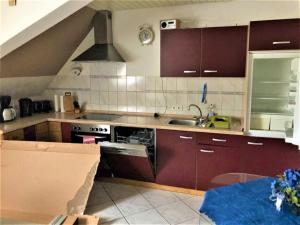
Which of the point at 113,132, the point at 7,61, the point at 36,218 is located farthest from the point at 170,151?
the point at 7,61

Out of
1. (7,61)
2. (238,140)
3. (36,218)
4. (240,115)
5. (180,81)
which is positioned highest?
(7,61)

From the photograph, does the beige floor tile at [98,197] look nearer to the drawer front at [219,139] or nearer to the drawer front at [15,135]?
the drawer front at [15,135]

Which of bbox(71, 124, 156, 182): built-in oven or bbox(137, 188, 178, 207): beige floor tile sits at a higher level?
bbox(71, 124, 156, 182): built-in oven

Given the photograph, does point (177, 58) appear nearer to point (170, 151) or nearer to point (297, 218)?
point (170, 151)

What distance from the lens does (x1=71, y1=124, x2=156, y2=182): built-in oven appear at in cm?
290

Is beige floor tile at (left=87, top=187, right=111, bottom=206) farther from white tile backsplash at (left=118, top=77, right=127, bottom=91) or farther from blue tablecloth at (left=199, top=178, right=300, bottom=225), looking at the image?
blue tablecloth at (left=199, top=178, right=300, bottom=225)

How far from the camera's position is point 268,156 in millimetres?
2594

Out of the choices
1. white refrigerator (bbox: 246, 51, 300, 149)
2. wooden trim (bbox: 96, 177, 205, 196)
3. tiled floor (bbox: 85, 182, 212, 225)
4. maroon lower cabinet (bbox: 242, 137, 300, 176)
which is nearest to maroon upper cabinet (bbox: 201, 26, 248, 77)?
white refrigerator (bbox: 246, 51, 300, 149)

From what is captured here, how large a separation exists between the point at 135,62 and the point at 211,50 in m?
1.05

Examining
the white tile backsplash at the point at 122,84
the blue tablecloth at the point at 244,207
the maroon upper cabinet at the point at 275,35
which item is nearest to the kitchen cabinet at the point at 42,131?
the white tile backsplash at the point at 122,84

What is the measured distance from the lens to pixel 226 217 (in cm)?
138

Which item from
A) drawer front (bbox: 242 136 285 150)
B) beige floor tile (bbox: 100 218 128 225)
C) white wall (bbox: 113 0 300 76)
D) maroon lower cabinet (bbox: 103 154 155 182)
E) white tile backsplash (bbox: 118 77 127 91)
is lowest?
beige floor tile (bbox: 100 218 128 225)

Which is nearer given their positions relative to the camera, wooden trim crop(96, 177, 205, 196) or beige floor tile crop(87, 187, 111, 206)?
beige floor tile crop(87, 187, 111, 206)

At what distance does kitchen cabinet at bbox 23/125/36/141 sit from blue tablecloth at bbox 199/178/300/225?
2.27 meters
